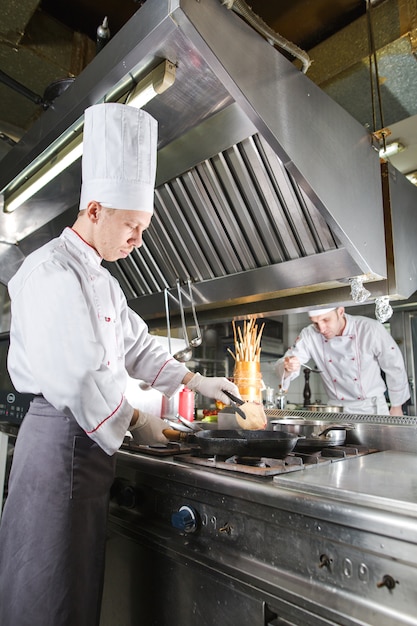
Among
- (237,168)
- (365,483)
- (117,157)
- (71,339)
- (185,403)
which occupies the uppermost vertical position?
(237,168)

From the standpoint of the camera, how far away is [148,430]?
1.47 meters

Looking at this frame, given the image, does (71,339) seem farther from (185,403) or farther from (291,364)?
(291,364)

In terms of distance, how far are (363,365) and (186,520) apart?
2.51 meters

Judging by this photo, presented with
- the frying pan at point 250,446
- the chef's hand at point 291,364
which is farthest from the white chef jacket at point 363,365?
the frying pan at point 250,446

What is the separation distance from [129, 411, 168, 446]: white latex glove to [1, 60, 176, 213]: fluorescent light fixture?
43.1 inches

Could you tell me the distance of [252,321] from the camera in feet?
7.82

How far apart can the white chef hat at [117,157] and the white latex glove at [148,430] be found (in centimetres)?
74

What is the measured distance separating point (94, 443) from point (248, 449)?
47cm

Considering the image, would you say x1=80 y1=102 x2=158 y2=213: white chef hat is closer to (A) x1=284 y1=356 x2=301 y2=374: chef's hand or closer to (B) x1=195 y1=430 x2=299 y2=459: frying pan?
(B) x1=195 y1=430 x2=299 y2=459: frying pan

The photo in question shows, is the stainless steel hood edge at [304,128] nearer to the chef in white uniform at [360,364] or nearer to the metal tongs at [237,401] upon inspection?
the metal tongs at [237,401]

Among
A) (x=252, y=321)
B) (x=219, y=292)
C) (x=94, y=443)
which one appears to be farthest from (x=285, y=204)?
(x=94, y=443)

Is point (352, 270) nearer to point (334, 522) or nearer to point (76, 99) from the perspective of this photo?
point (334, 522)

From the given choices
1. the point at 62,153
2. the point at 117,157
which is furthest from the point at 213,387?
the point at 62,153

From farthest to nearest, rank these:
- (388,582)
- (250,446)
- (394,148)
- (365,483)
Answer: (394,148) < (250,446) < (365,483) < (388,582)
